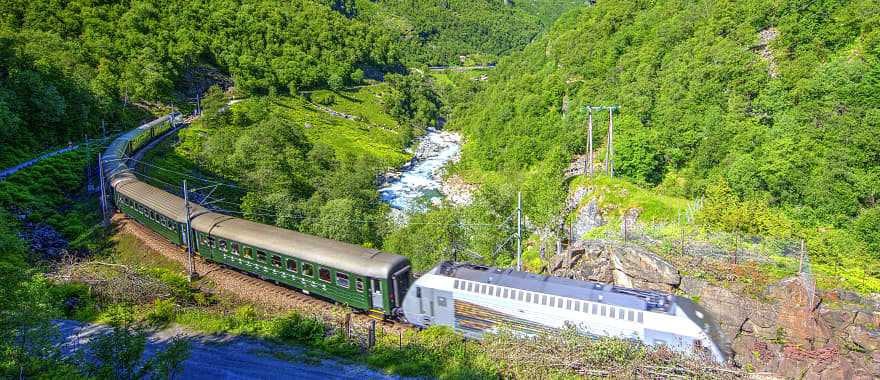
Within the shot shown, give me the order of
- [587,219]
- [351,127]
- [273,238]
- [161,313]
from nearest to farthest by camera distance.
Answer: [161,313], [273,238], [587,219], [351,127]

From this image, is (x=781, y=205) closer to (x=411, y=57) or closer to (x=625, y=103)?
(x=625, y=103)

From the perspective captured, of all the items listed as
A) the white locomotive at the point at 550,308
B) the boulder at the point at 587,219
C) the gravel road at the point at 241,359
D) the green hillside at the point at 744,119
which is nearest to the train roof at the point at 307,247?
the white locomotive at the point at 550,308

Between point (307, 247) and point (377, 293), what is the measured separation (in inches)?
179

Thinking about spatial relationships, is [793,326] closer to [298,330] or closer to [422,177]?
[298,330]

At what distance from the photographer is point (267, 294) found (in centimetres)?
2350

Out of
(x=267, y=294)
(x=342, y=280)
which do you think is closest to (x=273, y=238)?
(x=267, y=294)

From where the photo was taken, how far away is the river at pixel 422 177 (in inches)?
2361

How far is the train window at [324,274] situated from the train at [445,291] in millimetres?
47

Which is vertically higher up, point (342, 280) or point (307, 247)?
point (307, 247)

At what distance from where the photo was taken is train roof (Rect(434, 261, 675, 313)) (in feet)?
53.8

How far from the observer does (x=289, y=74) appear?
102 metres

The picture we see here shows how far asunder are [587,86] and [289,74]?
68021 millimetres

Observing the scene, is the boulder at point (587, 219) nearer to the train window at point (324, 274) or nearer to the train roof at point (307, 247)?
the train roof at point (307, 247)

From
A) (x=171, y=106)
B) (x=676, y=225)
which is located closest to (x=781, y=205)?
(x=676, y=225)
